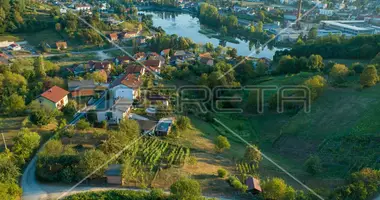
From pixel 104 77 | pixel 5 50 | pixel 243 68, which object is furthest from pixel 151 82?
pixel 5 50

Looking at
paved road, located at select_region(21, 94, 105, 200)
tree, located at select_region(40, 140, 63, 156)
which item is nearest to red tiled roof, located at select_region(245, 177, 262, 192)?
paved road, located at select_region(21, 94, 105, 200)

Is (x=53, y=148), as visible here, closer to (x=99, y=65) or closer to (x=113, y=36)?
(x=99, y=65)

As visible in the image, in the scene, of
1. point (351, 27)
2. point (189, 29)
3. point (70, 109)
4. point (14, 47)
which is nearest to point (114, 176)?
point (70, 109)

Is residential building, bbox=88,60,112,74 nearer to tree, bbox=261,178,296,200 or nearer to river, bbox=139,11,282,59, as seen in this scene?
river, bbox=139,11,282,59

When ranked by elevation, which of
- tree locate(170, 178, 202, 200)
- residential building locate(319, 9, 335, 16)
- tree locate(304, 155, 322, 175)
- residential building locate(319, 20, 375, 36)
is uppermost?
residential building locate(319, 9, 335, 16)

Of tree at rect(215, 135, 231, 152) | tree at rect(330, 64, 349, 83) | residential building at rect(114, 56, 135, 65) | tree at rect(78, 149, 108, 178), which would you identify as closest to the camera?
tree at rect(78, 149, 108, 178)

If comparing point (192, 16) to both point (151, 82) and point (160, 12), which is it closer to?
point (160, 12)
